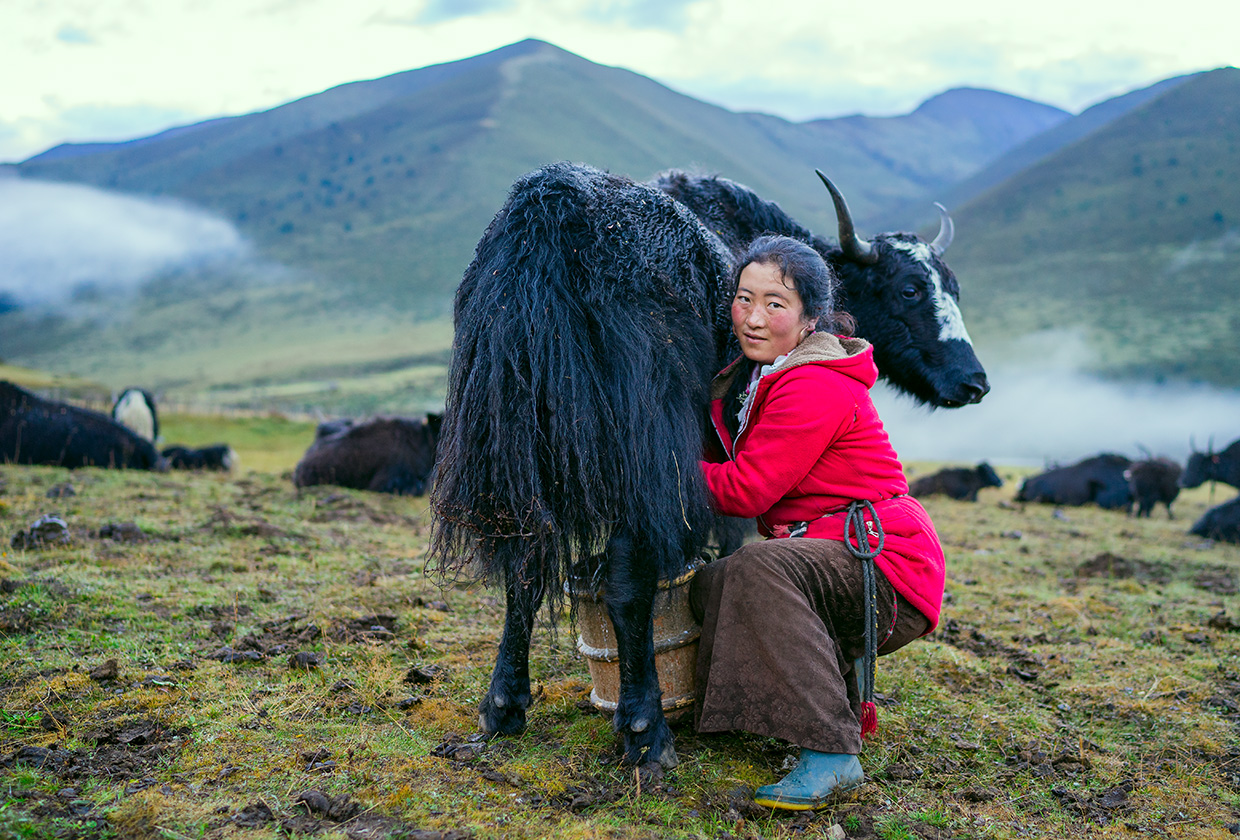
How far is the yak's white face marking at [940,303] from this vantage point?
443 cm

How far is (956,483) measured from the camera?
49.8 ft

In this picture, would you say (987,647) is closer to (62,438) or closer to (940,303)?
(940,303)

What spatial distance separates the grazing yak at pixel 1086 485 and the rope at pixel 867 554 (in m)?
14.0

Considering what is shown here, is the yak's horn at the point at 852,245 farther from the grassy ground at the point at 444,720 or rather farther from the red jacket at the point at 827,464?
the grassy ground at the point at 444,720

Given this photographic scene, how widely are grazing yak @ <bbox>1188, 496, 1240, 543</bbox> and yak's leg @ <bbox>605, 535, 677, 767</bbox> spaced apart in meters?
10.5

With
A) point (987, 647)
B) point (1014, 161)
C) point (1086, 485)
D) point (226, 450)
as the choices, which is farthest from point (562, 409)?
point (1014, 161)

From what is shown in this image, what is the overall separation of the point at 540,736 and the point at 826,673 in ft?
3.65

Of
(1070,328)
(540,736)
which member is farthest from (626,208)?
(1070,328)

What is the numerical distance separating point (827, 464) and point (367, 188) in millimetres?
128172

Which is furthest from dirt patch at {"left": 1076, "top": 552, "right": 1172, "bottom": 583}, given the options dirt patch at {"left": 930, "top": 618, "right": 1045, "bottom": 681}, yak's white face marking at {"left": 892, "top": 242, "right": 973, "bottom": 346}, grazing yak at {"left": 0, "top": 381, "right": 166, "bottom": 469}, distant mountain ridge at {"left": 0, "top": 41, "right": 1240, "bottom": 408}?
distant mountain ridge at {"left": 0, "top": 41, "right": 1240, "bottom": 408}

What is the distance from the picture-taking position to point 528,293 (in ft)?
8.86

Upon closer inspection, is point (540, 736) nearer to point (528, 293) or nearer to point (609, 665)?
point (609, 665)

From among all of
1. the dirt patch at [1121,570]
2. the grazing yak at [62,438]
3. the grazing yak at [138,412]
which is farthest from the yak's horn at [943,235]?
the grazing yak at [138,412]

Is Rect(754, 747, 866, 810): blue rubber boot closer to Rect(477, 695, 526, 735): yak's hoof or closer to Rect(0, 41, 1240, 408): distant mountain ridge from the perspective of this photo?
Rect(477, 695, 526, 735): yak's hoof
